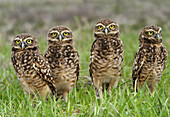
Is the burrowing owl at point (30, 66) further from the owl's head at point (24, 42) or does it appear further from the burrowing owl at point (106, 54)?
the burrowing owl at point (106, 54)

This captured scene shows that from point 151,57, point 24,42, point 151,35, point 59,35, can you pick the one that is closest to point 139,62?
point 151,57

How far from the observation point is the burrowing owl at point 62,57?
14.8 feet

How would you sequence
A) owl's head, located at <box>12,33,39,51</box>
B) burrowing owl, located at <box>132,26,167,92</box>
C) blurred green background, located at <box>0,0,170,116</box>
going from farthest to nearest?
burrowing owl, located at <box>132,26,167,92</box> < owl's head, located at <box>12,33,39,51</box> < blurred green background, located at <box>0,0,170,116</box>

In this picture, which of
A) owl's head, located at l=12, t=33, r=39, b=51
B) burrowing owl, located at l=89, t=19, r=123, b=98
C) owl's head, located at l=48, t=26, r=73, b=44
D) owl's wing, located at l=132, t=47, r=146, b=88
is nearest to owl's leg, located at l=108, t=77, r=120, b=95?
burrowing owl, located at l=89, t=19, r=123, b=98

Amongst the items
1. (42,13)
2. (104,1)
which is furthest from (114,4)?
(42,13)

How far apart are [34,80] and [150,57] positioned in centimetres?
193

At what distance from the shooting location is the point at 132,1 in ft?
79.8

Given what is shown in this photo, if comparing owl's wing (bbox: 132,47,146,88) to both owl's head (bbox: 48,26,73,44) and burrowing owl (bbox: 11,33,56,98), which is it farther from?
burrowing owl (bbox: 11,33,56,98)

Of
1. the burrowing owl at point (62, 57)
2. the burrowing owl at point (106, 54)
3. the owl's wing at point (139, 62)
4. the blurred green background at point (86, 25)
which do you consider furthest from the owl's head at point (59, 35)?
the owl's wing at point (139, 62)

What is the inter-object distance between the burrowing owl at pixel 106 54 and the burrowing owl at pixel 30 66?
810mm

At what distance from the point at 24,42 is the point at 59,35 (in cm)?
58

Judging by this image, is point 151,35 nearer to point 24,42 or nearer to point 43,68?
point 43,68

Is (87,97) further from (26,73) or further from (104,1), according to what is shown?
(104,1)

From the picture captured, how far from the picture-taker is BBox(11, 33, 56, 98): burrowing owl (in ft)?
14.2
